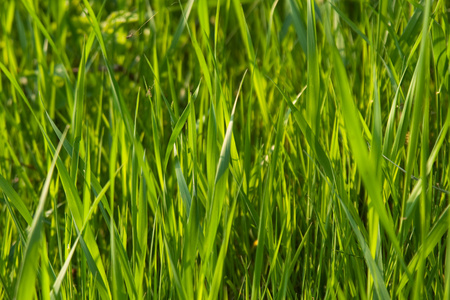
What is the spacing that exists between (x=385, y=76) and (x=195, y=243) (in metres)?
0.59

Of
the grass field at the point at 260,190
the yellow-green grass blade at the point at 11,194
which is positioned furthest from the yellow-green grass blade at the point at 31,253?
the yellow-green grass blade at the point at 11,194

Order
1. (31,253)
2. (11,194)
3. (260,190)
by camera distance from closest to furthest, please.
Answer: (31,253), (11,194), (260,190)

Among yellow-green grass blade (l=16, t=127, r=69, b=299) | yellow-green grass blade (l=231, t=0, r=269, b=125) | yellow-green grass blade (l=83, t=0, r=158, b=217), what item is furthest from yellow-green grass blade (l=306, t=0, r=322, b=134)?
yellow-green grass blade (l=16, t=127, r=69, b=299)

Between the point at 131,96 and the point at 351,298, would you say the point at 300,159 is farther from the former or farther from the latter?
the point at 131,96

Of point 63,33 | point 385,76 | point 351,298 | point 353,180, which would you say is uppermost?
point 63,33

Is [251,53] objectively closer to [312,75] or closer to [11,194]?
[312,75]

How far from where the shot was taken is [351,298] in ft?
2.46

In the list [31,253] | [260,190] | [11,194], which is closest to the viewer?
[31,253]

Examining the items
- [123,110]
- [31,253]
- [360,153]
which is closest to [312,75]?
[360,153]

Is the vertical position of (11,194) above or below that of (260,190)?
above

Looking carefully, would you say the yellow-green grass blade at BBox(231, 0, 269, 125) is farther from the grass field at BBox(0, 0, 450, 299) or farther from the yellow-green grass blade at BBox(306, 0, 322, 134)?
the yellow-green grass blade at BBox(306, 0, 322, 134)

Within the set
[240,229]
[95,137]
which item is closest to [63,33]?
[95,137]

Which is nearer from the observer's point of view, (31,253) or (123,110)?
(31,253)

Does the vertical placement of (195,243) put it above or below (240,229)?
above
